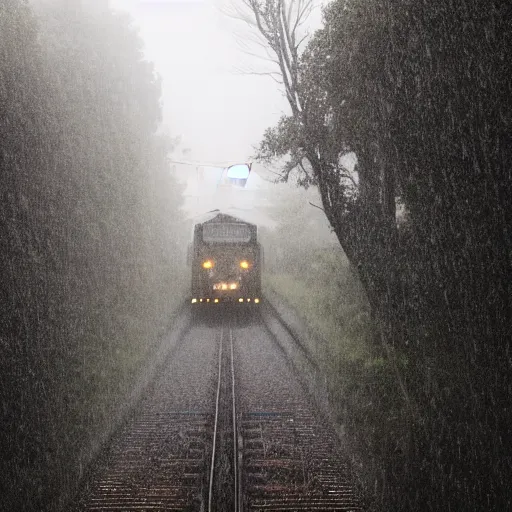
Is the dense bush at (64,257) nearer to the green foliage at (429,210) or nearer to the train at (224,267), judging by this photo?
the train at (224,267)

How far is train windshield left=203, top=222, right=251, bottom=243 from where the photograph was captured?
1512cm

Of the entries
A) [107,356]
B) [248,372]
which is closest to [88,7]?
[107,356]

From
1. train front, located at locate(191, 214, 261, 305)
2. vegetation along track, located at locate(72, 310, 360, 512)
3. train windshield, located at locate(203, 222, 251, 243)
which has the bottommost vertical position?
vegetation along track, located at locate(72, 310, 360, 512)

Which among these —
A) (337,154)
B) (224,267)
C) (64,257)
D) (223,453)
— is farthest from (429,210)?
(64,257)

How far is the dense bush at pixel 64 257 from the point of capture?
6.00 m

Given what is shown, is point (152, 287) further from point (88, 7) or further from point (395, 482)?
point (88, 7)

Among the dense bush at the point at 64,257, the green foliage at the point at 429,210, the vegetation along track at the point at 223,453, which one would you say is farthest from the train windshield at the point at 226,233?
the vegetation along track at the point at 223,453

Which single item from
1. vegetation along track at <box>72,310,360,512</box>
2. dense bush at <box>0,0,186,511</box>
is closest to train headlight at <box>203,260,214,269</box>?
dense bush at <box>0,0,186,511</box>

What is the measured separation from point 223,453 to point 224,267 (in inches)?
366

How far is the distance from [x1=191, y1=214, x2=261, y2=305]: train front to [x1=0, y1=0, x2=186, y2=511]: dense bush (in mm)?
→ 1479

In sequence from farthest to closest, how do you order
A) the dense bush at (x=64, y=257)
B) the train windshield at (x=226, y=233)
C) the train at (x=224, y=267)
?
1. the train windshield at (x=226, y=233)
2. the train at (x=224, y=267)
3. the dense bush at (x=64, y=257)

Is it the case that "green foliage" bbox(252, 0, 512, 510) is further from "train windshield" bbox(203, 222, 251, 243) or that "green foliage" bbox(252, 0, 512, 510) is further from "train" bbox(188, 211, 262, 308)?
"train windshield" bbox(203, 222, 251, 243)

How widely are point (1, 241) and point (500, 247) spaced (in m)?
9.24

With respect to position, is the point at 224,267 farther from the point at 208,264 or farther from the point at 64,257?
the point at 64,257
